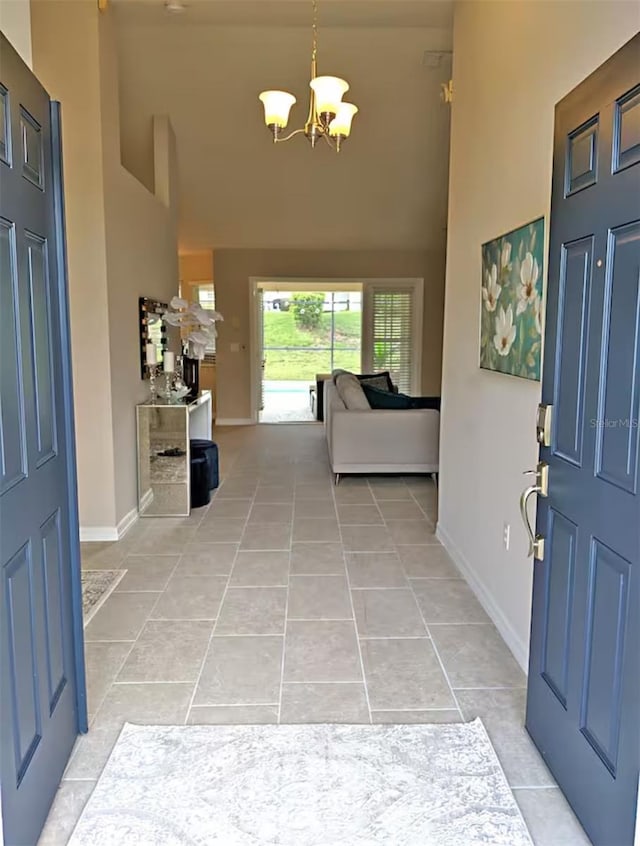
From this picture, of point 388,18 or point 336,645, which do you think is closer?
point 336,645

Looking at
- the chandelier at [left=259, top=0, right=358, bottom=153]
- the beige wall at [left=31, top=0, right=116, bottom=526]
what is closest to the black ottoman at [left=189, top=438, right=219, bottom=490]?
the beige wall at [left=31, top=0, right=116, bottom=526]

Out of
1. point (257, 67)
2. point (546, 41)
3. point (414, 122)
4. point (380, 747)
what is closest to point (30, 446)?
point (380, 747)

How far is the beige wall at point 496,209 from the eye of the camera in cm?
231

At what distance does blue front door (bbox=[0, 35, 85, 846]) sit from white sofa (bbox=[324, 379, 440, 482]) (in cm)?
379

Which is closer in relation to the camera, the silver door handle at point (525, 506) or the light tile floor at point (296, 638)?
the silver door handle at point (525, 506)

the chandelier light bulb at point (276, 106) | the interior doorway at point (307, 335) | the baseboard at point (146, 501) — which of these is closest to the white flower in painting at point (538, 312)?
the chandelier light bulb at point (276, 106)

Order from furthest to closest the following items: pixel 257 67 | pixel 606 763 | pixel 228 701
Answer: pixel 257 67
pixel 228 701
pixel 606 763

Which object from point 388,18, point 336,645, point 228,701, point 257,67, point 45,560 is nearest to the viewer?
point 45,560

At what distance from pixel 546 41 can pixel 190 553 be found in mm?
3234

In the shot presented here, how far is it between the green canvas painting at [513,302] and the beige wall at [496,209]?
0.07 metres

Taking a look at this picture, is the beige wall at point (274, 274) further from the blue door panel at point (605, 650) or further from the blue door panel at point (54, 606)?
the blue door panel at point (605, 650)

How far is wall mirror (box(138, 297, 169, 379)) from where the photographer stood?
16.1ft

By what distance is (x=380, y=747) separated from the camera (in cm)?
207

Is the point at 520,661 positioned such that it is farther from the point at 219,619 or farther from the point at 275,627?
the point at 219,619
